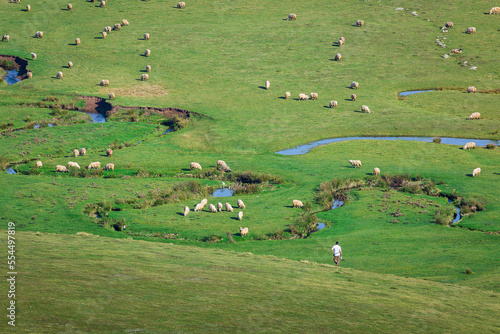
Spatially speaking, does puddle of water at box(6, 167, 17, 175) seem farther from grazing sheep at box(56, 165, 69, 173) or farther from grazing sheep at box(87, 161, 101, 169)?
grazing sheep at box(87, 161, 101, 169)

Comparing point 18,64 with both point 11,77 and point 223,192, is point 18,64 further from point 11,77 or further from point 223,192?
point 223,192

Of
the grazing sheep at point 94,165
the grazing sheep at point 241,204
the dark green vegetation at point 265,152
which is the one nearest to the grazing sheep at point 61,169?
the dark green vegetation at point 265,152

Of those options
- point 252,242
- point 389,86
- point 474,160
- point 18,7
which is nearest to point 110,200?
point 252,242

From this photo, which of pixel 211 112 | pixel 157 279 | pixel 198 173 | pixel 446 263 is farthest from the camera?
pixel 211 112

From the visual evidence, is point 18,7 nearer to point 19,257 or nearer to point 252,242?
point 252,242

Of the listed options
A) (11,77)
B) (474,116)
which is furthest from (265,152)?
(11,77)

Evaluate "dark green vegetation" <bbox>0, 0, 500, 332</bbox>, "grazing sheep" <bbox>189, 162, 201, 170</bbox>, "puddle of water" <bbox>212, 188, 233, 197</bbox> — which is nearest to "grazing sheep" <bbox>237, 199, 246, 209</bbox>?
"dark green vegetation" <bbox>0, 0, 500, 332</bbox>

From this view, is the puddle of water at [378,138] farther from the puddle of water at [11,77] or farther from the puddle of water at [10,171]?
the puddle of water at [11,77]
